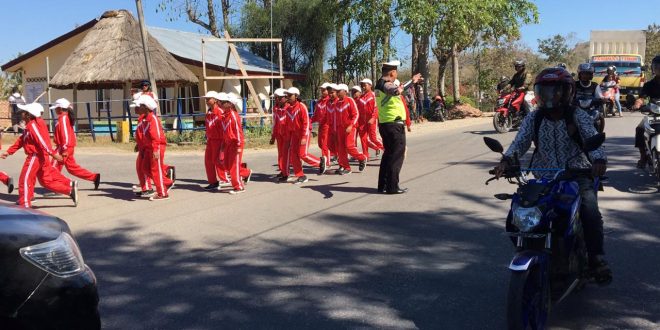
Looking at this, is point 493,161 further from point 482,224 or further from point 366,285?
point 366,285

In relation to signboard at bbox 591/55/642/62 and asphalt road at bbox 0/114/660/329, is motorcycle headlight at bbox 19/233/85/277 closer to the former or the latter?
asphalt road at bbox 0/114/660/329

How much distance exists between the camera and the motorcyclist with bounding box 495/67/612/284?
14.9 feet

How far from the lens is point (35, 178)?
922cm

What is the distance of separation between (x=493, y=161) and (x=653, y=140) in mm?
3938

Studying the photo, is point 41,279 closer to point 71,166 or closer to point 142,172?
point 142,172

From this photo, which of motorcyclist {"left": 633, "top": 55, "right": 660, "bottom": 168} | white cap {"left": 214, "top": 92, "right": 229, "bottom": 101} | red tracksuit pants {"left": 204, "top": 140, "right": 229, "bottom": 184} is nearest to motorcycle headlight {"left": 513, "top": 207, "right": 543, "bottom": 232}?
motorcyclist {"left": 633, "top": 55, "right": 660, "bottom": 168}

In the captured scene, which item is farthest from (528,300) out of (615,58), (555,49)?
(555,49)

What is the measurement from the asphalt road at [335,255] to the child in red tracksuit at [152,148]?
1.19 ft

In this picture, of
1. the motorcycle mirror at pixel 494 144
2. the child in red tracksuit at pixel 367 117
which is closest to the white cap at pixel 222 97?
the child in red tracksuit at pixel 367 117

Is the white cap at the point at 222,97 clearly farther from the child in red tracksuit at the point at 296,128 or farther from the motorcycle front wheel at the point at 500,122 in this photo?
the motorcycle front wheel at the point at 500,122

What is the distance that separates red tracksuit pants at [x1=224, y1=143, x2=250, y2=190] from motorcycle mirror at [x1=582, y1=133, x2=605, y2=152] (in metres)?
6.78

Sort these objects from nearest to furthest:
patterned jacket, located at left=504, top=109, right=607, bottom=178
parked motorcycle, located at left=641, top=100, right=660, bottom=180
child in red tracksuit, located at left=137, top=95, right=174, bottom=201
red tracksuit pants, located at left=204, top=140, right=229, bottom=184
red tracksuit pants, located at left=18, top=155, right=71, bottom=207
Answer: patterned jacket, located at left=504, top=109, right=607, bottom=178 < parked motorcycle, located at left=641, top=100, right=660, bottom=180 < red tracksuit pants, located at left=18, top=155, right=71, bottom=207 < child in red tracksuit, located at left=137, top=95, right=174, bottom=201 < red tracksuit pants, located at left=204, top=140, right=229, bottom=184

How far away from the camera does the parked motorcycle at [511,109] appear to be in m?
17.8

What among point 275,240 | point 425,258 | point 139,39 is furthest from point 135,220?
point 139,39
